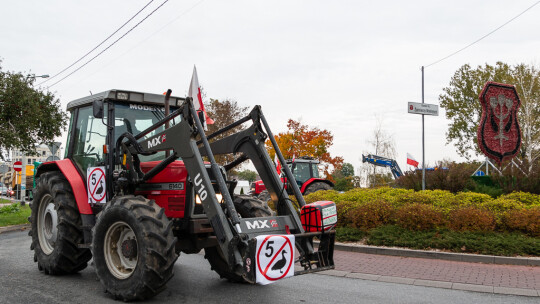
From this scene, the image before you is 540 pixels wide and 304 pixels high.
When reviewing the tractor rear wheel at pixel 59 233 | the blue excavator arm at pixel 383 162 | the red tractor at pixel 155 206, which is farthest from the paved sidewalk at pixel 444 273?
the blue excavator arm at pixel 383 162

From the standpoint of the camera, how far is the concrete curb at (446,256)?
795 centimetres

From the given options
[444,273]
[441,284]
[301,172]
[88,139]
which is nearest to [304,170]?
[301,172]

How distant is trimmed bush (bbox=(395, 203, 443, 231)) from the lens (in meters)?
9.60

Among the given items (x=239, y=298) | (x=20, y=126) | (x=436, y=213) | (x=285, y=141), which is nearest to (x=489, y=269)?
(x=436, y=213)

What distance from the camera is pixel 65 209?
6.52 metres

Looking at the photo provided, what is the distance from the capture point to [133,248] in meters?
5.25

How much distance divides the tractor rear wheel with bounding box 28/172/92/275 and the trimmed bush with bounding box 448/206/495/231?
282 inches

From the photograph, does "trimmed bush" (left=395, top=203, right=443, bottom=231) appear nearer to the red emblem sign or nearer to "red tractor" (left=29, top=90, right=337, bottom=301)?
"red tractor" (left=29, top=90, right=337, bottom=301)

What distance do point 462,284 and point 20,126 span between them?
16.2 meters

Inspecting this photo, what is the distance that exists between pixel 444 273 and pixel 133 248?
5.03 metres

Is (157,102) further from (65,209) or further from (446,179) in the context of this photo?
(446,179)

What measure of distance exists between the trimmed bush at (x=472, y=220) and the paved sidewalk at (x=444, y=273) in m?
1.25

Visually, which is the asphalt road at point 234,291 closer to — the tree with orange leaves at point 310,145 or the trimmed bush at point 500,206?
the trimmed bush at point 500,206

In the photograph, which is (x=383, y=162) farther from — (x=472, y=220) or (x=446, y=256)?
(x=446, y=256)
